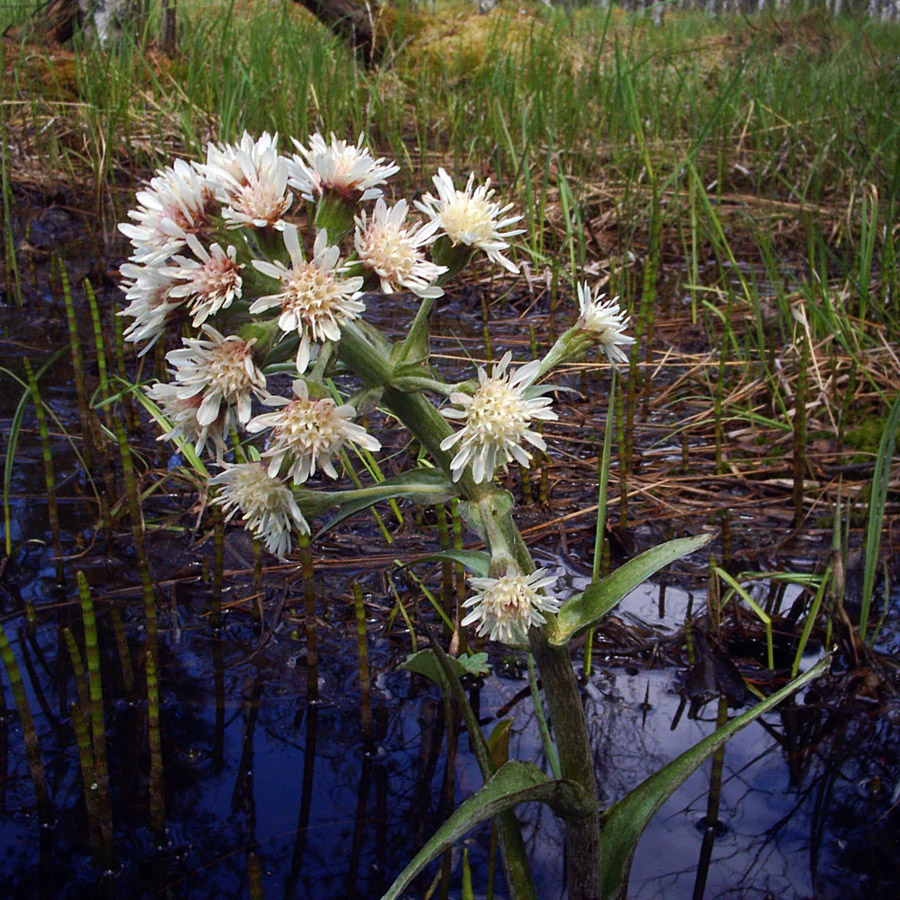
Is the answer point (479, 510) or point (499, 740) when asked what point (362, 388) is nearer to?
point (479, 510)

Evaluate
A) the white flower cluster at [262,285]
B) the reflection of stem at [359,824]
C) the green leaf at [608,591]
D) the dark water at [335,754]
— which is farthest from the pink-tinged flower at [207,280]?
the reflection of stem at [359,824]

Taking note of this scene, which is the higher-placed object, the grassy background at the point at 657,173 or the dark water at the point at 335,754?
the grassy background at the point at 657,173

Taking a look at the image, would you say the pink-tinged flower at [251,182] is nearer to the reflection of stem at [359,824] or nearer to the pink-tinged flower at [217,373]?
the pink-tinged flower at [217,373]

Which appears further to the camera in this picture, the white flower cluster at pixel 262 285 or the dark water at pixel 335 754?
the dark water at pixel 335 754

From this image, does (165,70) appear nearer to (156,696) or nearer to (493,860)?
(156,696)

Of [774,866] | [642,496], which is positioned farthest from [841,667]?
[642,496]

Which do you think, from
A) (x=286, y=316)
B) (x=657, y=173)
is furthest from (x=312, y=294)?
(x=657, y=173)

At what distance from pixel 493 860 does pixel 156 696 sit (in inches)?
27.2

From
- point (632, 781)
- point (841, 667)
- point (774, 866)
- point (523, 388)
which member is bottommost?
point (774, 866)

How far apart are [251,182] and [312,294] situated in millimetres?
210

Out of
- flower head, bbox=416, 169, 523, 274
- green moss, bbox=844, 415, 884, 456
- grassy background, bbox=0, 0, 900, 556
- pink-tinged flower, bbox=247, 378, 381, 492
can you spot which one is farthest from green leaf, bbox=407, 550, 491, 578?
green moss, bbox=844, 415, 884, 456

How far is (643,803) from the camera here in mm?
1317

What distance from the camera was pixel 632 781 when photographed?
1.77m

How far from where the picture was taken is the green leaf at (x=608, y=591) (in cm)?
126
